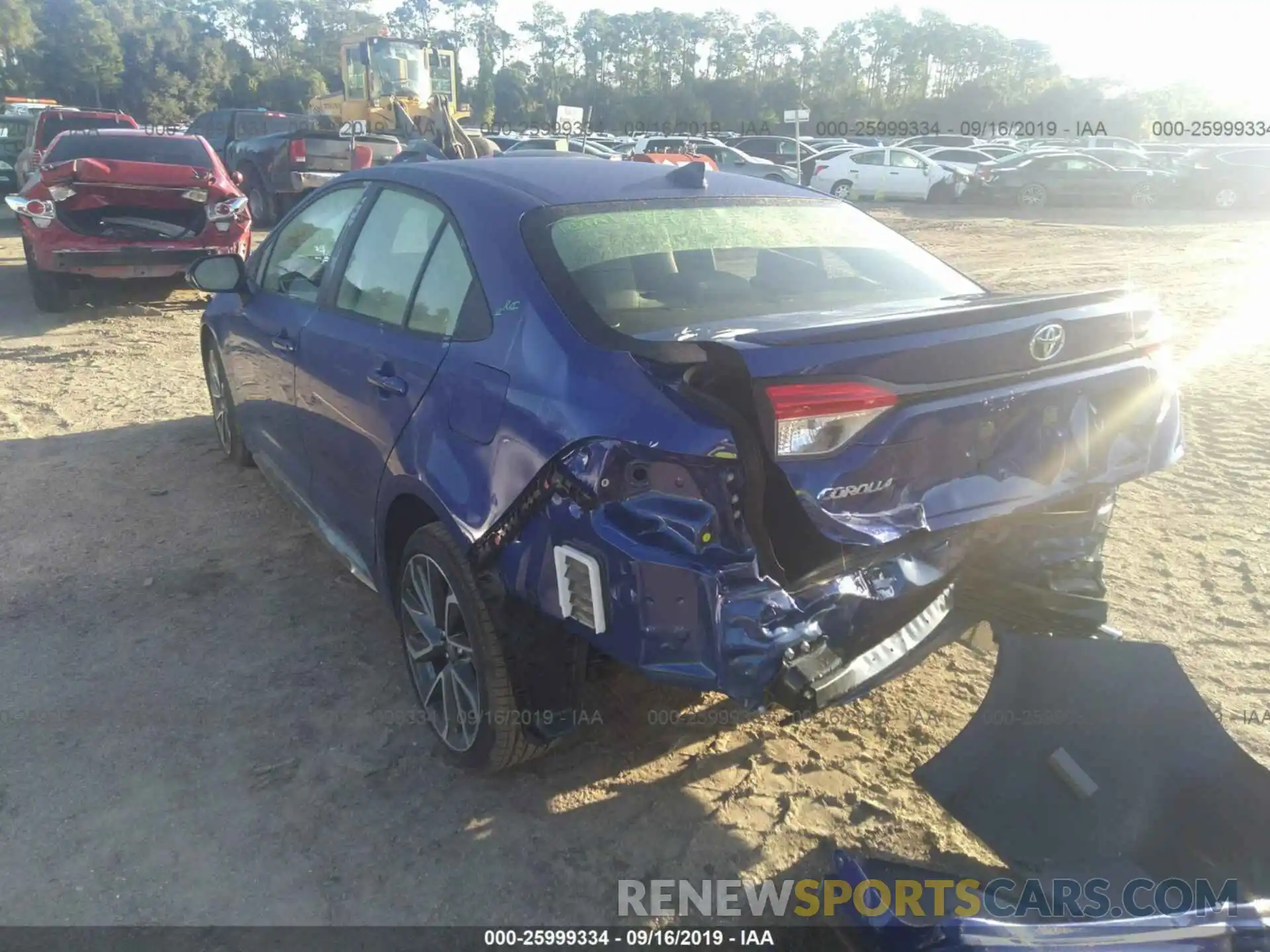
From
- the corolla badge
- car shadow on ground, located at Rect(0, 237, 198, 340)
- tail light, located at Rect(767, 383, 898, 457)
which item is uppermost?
tail light, located at Rect(767, 383, 898, 457)

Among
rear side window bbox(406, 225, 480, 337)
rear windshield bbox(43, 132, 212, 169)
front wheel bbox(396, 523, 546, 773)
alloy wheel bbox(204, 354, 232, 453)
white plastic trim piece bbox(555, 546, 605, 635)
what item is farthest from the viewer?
rear windshield bbox(43, 132, 212, 169)

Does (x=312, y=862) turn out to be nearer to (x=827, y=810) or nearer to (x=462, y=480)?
(x=462, y=480)

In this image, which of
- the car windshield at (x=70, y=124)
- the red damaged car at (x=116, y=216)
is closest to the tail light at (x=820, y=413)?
the red damaged car at (x=116, y=216)

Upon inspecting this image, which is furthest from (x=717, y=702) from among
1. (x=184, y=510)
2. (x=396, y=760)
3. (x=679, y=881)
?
(x=184, y=510)

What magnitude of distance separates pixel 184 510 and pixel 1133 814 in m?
4.42

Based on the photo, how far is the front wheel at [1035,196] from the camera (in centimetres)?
2228

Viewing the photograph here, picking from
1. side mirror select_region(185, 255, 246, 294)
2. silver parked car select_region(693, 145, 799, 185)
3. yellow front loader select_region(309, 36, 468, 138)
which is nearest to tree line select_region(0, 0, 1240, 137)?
yellow front loader select_region(309, 36, 468, 138)

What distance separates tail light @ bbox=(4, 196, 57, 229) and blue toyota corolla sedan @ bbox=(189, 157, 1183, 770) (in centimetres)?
630

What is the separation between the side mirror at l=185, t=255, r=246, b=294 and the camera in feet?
14.2

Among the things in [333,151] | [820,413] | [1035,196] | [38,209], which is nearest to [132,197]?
[38,209]

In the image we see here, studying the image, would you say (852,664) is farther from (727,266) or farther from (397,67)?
(397,67)

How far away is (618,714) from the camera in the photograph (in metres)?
3.25

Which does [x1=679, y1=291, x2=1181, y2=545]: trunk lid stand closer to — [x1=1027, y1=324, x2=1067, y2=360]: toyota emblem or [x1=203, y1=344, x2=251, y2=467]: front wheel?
[x1=1027, y1=324, x2=1067, y2=360]: toyota emblem

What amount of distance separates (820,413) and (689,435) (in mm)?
305
